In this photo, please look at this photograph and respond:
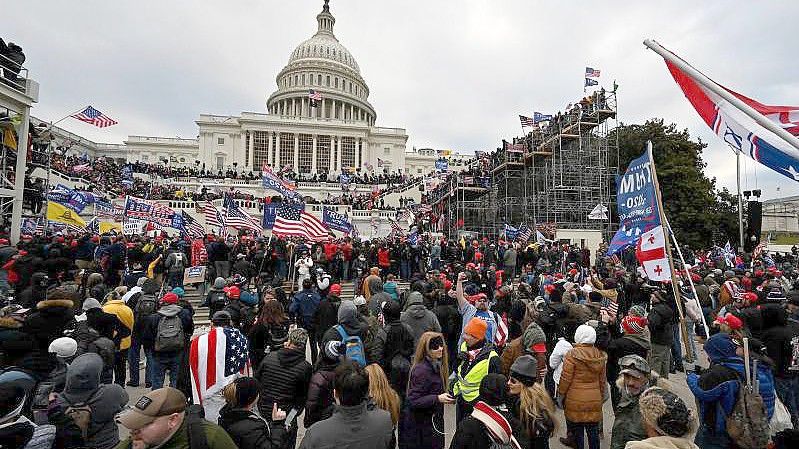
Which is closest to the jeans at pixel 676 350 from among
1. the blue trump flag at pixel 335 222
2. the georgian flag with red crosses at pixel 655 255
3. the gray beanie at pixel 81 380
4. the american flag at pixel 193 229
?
the georgian flag with red crosses at pixel 655 255

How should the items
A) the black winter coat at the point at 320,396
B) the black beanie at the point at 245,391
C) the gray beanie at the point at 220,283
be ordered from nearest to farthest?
the black beanie at the point at 245,391 → the black winter coat at the point at 320,396 → the gray beanie at the point at 220,283

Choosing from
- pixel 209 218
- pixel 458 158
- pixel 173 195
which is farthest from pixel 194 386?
pixel 458 158

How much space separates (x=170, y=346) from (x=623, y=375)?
16.9 feet

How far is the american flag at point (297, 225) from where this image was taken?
39.5 feet

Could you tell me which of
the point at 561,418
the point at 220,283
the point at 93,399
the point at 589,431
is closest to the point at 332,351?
the point at 93,399

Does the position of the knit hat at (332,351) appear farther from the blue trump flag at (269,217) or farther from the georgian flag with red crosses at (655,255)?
the blue trump flag at (269,217)

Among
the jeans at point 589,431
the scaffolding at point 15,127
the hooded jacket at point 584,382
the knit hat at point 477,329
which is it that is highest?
the scaffolding at point 15,127

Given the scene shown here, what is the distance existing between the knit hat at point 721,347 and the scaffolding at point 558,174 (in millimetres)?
21838

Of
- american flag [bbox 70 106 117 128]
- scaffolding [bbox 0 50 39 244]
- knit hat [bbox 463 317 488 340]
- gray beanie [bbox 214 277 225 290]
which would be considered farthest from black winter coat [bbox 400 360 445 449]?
american flag [bbox 70 106 117 128]

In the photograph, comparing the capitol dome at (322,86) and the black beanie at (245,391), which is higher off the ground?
the capitol dome at (322,86)

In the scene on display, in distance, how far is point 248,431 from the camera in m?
2.70

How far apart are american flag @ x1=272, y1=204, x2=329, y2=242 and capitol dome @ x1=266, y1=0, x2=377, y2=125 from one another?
209 feet

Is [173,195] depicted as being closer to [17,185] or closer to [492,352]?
[17,185]

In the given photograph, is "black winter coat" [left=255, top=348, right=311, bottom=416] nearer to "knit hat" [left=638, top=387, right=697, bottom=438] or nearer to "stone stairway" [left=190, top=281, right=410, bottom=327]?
"knit hat" [left=638, top=387, right=697, bottom=438]
